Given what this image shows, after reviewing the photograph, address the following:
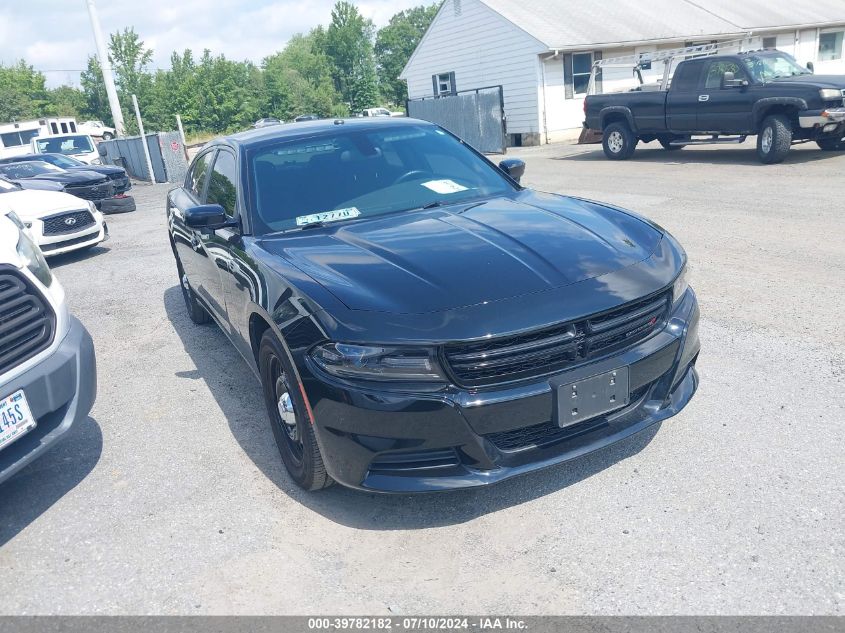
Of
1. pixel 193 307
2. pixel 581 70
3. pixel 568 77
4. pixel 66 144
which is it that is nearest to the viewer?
pixel 193 307

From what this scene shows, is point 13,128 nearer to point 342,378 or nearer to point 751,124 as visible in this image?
point 751,124

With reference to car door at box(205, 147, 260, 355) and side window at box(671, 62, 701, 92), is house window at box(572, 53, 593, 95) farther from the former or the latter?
car door at box(205, 147, 260, 355)

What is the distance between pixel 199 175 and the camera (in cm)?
557

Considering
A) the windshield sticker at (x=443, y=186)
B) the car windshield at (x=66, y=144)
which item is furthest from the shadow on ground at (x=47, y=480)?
the car windshield at (x=66, y=144)

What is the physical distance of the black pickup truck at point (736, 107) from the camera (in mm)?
12578

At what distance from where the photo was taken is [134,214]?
16109 mm

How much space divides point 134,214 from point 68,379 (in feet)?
44.9

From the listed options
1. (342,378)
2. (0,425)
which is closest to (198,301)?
(0,425)

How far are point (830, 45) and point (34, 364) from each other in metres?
34.2

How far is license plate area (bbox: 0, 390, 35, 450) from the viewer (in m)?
3.15

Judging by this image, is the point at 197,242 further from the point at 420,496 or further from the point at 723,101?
the point at 723,101

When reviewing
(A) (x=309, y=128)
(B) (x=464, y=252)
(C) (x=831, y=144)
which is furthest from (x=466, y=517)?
(C) (x=831, y=144)

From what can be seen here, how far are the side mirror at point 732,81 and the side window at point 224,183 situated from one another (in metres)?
11.5

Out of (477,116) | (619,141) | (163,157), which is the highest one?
(477,116)
